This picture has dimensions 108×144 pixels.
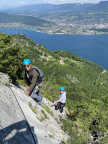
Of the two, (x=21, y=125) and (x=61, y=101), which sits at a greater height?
(x=21, y=125)

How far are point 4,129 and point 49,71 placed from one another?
276 ft

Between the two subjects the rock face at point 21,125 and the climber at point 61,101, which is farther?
the climber at point 61,101

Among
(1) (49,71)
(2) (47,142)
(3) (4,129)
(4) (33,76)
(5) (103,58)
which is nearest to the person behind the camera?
(3) (4,129)

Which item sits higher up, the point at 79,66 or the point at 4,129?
the point at 4,129

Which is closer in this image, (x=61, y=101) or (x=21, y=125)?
(x=21, y=125)

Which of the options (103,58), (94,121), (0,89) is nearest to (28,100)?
(0,89)

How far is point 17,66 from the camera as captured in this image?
12.9 meters

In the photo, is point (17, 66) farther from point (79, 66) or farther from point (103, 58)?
point (103, 58)

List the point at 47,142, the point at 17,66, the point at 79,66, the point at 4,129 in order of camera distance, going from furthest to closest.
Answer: the point at 79,66, the point at 17,66, the point at 47,142, the point at 4,129

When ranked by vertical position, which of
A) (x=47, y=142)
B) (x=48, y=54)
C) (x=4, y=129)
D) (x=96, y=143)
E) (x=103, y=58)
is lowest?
(x=103, y=58)

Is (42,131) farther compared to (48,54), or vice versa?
(48,54)

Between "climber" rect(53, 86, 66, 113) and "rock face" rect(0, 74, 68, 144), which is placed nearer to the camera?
"rock face" rect(0, 74, 68, 144)

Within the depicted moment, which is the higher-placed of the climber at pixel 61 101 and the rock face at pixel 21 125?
the rock face at pixel 21 125

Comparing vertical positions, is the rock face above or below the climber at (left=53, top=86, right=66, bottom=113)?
above
